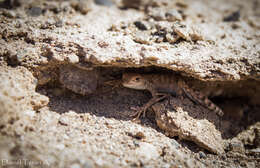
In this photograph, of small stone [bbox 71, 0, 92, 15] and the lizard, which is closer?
the lizard

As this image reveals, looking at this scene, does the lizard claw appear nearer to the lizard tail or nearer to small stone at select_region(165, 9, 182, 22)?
the lizard tail

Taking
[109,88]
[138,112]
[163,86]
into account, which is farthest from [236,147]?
[109,88]

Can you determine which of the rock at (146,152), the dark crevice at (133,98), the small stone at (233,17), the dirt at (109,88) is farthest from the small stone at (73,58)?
the small stone at (233,17)

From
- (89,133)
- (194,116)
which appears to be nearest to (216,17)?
(194,116)

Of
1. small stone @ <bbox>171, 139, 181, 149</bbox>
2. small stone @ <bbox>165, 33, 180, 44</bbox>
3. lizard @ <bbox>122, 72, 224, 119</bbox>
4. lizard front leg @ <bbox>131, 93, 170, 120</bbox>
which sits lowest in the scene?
small stone @ <bbox>171, 139, 181, 149</bbox>

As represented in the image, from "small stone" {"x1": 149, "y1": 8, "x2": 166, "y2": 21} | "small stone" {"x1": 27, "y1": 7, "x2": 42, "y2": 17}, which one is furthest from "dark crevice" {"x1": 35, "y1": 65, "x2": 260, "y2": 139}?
"small stone" {"x1": 27, "y1": 7, "x2": 42, "y2": 17}

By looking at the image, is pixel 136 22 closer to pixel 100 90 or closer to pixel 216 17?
pixel 100 90

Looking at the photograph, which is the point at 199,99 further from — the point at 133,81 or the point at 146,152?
the point at 146,152

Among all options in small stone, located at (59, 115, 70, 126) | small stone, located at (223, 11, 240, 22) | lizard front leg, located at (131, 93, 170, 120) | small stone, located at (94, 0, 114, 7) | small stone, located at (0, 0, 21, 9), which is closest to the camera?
small stone, located at (59, 115, 70, 126)
